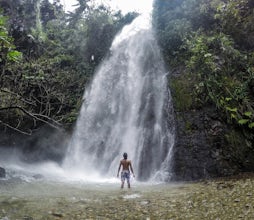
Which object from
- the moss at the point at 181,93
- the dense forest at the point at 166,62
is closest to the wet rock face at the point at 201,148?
the dense forest at the point at 166,62

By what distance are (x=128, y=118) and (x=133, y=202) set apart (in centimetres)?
777

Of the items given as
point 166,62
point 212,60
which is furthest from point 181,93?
point 166,62

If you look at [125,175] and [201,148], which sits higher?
[201,148]

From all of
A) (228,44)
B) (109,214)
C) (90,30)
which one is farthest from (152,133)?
(90,30)

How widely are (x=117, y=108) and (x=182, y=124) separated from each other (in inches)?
185

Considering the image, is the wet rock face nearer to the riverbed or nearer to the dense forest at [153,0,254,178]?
the dense forest at [153,0,254,178]

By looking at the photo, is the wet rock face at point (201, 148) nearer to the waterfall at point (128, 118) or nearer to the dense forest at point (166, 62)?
the dense forest at point (166, 62)

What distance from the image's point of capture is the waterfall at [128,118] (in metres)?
13.0

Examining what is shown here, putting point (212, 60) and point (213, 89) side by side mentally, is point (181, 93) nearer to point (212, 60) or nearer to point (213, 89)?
point (213, 89)

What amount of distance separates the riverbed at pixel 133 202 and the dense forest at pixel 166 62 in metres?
1.99

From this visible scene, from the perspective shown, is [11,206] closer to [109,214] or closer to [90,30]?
[109,214]

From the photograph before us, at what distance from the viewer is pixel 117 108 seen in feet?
53.1

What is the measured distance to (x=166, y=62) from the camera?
1692 cm

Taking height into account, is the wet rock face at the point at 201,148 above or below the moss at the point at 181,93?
below
